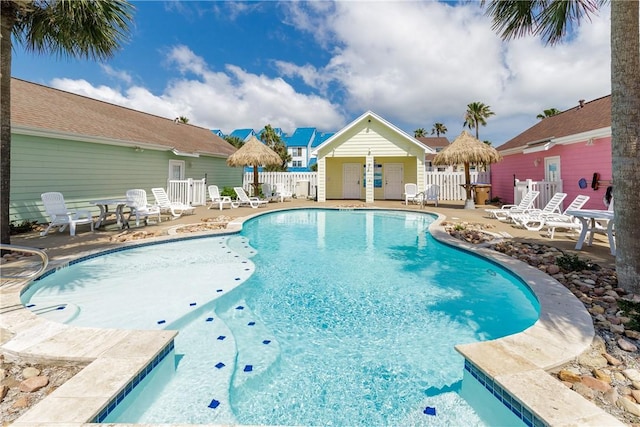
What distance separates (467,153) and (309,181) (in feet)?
36.0

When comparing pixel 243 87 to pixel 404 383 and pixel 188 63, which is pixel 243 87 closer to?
pixel 188 63

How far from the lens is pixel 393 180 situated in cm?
2189

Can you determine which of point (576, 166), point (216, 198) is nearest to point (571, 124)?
point (576, 166)

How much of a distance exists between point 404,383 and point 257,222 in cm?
1062

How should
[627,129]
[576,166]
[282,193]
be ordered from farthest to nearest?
[282,193], [576,166], [627,129]

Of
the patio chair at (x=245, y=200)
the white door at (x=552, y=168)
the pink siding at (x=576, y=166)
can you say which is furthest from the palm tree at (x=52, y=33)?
the white door at (x=552, y=168)

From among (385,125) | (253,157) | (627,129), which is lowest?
(627,129)

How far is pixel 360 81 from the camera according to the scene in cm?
2019

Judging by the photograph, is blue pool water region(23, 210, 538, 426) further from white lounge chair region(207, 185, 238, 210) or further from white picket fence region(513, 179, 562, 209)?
white lounge chair region(207, 185, 238, 210)

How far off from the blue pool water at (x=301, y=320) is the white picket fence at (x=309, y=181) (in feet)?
40.8

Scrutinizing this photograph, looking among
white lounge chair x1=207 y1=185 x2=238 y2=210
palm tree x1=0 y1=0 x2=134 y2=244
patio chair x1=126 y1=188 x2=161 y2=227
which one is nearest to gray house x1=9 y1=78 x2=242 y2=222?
white lounge chair x1=207 y1=185 x2=238 y2=210

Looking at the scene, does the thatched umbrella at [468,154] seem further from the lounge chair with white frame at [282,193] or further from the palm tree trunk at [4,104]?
the palm tree trunk at [4,104]

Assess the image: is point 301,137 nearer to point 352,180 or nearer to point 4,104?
point 352,180

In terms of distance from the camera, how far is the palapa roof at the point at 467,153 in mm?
14534
